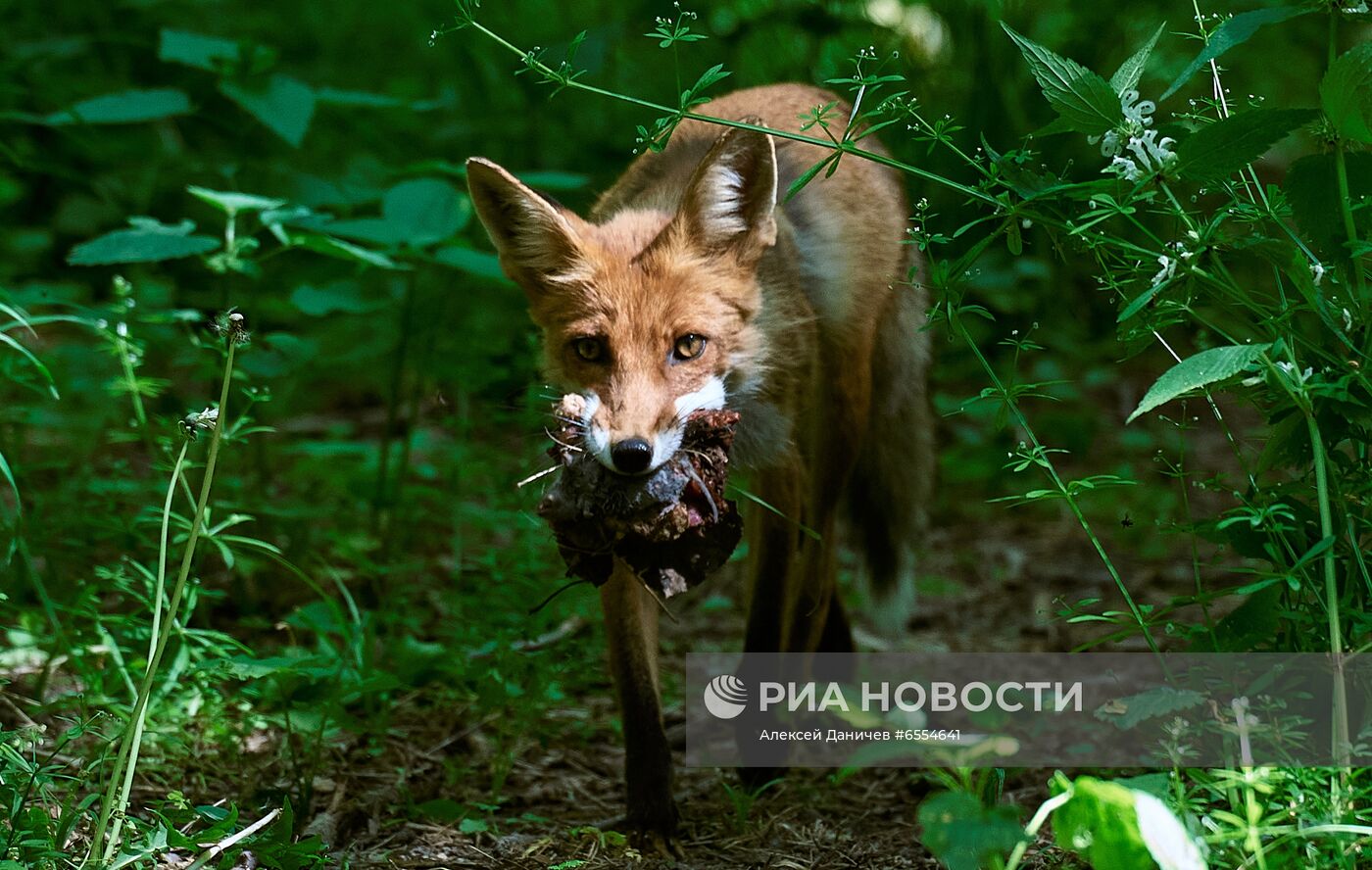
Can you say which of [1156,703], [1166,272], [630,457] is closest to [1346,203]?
[1166,272]

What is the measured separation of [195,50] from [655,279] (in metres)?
1.99

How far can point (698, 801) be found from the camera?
3.52 m

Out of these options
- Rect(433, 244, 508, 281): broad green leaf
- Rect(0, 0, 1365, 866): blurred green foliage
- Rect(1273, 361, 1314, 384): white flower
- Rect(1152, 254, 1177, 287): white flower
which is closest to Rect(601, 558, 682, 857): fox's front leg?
Rect(0, 0, 1365, 866): blurred green foliage

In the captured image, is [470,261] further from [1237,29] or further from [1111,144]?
[1237,29]

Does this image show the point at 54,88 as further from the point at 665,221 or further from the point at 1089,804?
the point at 1089,804

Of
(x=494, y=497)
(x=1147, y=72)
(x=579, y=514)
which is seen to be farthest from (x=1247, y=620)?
(x=1147, y=72)

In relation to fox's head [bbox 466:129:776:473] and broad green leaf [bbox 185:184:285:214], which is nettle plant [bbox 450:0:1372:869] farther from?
broad green leaf [bbox 185:184:285:214]

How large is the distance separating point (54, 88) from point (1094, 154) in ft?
16.8

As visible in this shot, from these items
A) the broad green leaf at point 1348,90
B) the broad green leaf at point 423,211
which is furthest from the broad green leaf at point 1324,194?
the broad green leaf at point 423,211

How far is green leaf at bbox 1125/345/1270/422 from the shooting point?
2.16m

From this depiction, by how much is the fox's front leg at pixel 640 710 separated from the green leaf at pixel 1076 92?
1.52m

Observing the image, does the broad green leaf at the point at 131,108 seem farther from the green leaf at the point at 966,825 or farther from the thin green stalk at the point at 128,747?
the green leaf at the point at 966,825

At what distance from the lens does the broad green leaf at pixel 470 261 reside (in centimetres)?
418

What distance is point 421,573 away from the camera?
5.09 meters
